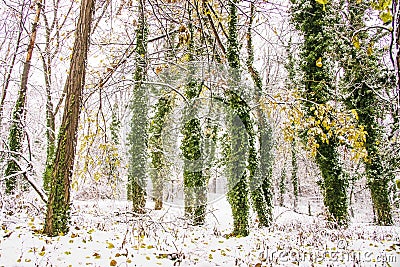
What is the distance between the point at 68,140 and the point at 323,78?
8370 mm

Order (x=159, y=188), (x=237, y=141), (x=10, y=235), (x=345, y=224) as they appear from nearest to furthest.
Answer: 1. (x=10, y=235)
2. (x=237, y=141)
3. (x=345, y=224)
4. (x=159, y=188)

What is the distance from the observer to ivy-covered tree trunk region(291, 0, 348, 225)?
948 centimetres

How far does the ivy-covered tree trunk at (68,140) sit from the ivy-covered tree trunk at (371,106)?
9630mm

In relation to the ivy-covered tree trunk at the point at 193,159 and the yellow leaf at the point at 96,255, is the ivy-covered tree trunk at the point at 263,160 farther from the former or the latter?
the yellow leaf at the point at 96,255

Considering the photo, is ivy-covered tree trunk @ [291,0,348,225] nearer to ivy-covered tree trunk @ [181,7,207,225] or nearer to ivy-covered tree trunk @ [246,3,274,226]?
ivy-covered tree trunk @ [246,3,274,226]

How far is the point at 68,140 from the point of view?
4.92m

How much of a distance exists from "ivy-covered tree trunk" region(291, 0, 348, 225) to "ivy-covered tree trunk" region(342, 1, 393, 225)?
1773 mm

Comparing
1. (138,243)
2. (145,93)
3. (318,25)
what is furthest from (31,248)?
(318,25)

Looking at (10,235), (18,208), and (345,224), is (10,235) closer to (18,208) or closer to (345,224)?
(18,208)

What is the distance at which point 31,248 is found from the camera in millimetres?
4156

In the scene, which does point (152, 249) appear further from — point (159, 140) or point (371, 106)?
point (371, 106)

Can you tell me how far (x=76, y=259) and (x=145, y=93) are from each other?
20.0ft

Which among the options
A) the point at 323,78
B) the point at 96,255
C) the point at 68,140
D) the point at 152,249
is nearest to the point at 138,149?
the point at 68,140

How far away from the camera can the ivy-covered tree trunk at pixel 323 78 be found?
9.48 metres
